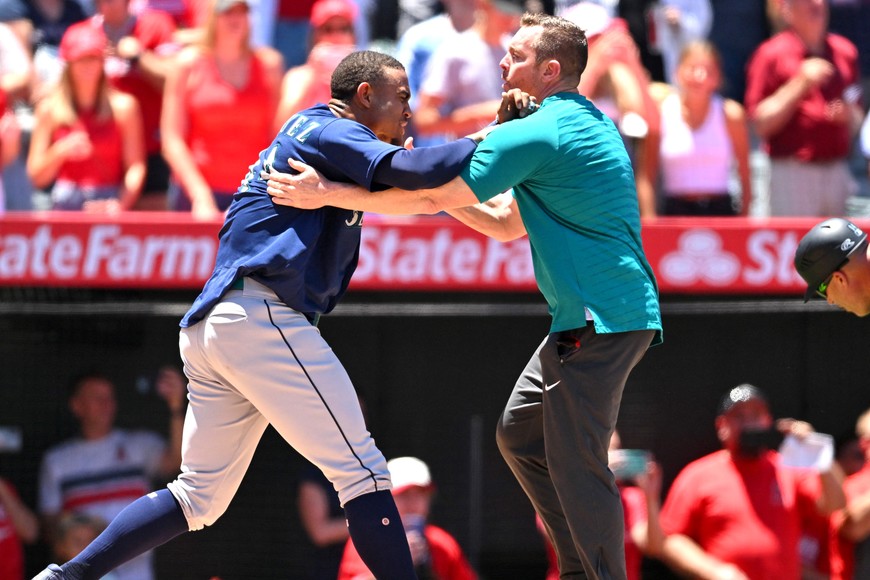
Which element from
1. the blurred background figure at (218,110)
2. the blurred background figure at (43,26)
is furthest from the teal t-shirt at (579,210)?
the blurred background figure at (43,26)

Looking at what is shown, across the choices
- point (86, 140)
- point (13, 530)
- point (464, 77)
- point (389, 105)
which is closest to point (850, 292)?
point (389, 105)

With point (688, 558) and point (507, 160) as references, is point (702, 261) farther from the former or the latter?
point (507, 160)

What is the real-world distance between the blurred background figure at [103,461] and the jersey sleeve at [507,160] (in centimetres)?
372

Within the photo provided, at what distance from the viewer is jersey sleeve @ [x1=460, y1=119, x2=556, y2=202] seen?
3.67 metres

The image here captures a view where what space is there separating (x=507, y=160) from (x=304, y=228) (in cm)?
61

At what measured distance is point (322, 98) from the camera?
23.1ft

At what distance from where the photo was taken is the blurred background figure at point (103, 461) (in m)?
6.77

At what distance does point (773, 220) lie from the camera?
6.68 meters

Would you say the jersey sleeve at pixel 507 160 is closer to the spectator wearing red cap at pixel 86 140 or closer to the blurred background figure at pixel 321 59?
the blurred background figure at pixel 321 59

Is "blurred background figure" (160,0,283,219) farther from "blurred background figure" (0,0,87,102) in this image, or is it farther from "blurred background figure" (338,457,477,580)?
"blurred background figure" (338,457,477,580)

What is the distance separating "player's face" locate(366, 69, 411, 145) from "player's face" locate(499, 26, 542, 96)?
1.06 ft

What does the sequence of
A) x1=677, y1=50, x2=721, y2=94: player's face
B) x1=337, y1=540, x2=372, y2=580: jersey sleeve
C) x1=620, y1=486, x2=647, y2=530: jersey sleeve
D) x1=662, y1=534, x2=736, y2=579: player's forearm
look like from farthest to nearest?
x1=677, y1=50, x2=721, y2=94: player's face → x1=620, y1=486, x2=647, y2=530: jersey sleeve → x1=662, y1=534, x2=736, y2=579: player's forearm → x1=337, y1=540, x2=372, y2=580: jersey sleeve

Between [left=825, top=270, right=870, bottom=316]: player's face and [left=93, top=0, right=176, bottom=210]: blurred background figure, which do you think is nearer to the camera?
[left=825, top=270, right=870, bottom=316]: player's face

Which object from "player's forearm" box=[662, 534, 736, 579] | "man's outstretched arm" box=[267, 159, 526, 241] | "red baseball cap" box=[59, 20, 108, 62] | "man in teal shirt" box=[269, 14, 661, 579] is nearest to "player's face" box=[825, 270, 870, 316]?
"man in teal shirt" box=[269, 14, 661, 579]
